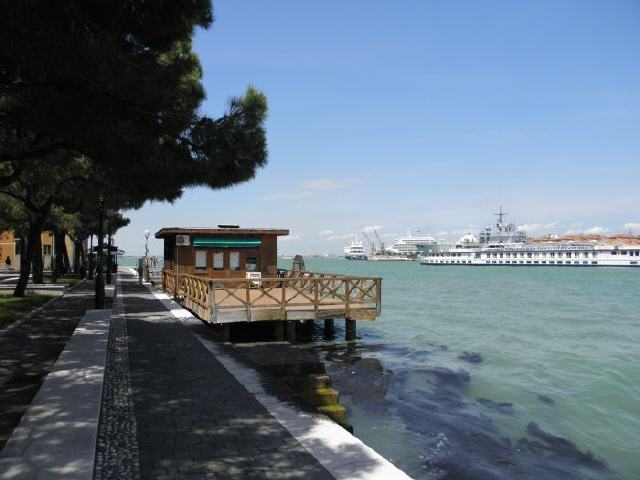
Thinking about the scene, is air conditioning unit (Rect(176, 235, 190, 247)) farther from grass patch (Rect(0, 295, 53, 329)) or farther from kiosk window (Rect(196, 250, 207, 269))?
grass patch (Rect(0, 295, 53, 329))

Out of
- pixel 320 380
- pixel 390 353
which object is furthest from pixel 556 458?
pixel 390 353

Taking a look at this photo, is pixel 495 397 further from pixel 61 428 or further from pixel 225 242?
pixel 225 242

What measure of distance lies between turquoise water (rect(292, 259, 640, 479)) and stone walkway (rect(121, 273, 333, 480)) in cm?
269

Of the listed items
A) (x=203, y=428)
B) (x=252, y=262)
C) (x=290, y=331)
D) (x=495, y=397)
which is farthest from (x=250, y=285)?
(x=203, y=428)

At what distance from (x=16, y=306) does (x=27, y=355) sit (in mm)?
8942

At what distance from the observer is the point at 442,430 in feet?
32.0

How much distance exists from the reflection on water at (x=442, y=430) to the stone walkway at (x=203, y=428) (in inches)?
106

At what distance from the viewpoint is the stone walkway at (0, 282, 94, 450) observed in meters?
7.21

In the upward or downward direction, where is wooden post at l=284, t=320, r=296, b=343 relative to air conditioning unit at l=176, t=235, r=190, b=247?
downward

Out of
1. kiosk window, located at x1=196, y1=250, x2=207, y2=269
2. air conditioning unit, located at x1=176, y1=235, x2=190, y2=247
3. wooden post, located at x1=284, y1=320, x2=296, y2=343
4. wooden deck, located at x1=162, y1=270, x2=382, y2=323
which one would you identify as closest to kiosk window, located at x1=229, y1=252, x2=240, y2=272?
kiosk window, located at x1=196, y1=250, x2=207, y2=269


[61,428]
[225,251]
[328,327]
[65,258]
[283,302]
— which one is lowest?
[328,327]

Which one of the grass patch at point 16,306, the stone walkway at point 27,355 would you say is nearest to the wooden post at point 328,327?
the stone walkway at point 27,355

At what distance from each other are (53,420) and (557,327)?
2621 cm

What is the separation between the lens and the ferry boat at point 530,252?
12156 cm
